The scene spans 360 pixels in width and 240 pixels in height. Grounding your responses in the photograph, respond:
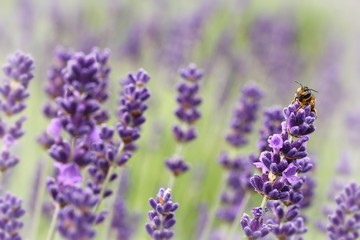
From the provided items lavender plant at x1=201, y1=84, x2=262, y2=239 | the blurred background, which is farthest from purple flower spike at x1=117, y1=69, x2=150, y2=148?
the blurred background

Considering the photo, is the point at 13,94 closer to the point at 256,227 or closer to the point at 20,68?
the point at 20,68

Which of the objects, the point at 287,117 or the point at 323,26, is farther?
the point at 323,26

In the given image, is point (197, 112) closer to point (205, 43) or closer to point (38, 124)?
point (38, 124)

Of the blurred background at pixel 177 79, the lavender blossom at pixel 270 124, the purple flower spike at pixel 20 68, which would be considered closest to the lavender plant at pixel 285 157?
the lavender blossom at pixel 270 124

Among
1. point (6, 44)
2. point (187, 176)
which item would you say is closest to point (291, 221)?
point (187, 176)

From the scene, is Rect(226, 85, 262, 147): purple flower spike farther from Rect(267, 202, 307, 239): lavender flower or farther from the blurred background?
the blurred background
